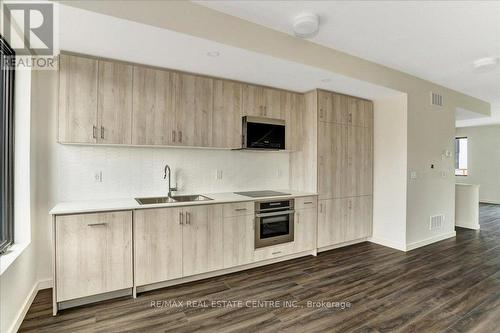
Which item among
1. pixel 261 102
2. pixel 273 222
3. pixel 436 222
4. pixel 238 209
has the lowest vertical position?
pixel 436 222

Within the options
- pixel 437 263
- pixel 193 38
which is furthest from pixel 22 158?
pixel 437 263

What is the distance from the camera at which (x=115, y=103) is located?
272cm

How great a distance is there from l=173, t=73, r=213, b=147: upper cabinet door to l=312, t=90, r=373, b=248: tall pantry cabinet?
164 centimetres

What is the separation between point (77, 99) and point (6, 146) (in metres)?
0.73

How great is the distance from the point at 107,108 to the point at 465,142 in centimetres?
1103

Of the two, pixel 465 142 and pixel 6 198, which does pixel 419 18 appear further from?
pixel 465 142

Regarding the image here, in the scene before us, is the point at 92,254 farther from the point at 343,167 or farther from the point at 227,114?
Result: the point at 343,167

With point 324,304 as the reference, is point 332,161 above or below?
above

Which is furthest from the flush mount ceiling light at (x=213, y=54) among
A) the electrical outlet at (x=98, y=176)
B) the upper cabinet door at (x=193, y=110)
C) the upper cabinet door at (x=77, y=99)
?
the electrical outlet at (x=98, y=176)

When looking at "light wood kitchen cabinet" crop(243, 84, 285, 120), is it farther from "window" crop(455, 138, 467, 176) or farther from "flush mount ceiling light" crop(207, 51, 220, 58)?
"window" crop(455, 138, 467, 176)

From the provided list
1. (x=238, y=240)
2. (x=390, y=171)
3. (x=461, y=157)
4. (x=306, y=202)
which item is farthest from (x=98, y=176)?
(x=461, y=157)

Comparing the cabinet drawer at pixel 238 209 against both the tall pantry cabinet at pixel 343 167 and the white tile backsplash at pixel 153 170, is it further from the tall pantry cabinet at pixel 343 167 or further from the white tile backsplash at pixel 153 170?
the tall pantry cabinet at pixel 343 167

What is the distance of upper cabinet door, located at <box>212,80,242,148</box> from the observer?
3268mm

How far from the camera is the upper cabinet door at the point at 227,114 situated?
129 inches
